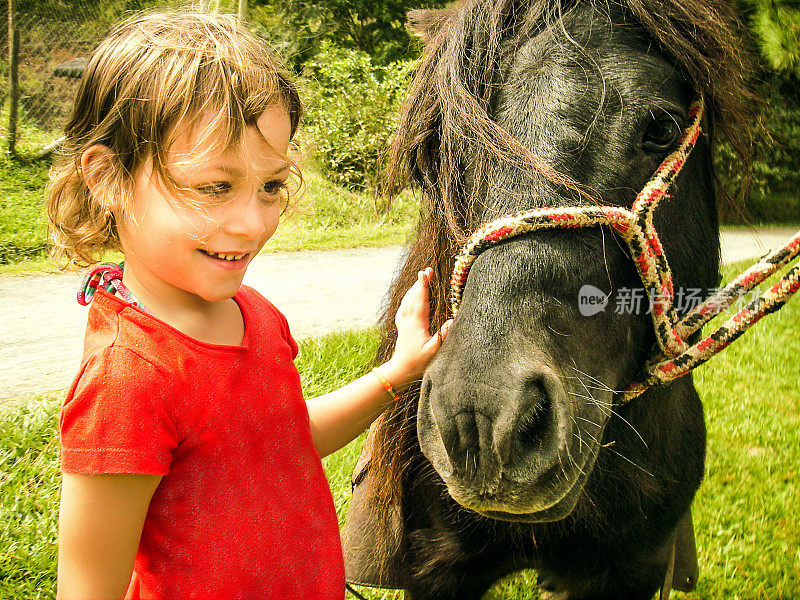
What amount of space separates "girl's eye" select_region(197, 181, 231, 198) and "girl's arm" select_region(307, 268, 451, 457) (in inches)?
23.1

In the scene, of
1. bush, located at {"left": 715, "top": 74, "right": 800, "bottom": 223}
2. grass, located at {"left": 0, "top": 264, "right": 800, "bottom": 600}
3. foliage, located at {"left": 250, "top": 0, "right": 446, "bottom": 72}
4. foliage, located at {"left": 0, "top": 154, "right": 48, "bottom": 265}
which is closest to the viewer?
bush, located at {"left": 715, "top": 74, "right": 800, "bottom": 223}

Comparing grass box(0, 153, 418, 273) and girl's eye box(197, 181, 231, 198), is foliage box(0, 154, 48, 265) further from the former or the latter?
girl's eye box(197, 181, 231, 198)

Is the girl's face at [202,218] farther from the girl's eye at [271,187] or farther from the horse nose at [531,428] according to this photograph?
the horse nose at [531,428]

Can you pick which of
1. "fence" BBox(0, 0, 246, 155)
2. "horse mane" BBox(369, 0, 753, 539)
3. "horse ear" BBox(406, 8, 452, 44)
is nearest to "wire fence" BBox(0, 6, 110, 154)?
"fence" BBox(0, 0, 246, 155)

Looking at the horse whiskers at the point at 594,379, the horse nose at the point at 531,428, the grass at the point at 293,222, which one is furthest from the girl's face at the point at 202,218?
the grass at the point at 293,222

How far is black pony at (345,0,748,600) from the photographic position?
1236 millimetres

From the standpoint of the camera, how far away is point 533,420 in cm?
120

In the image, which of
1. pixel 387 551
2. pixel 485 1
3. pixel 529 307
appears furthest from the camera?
pixel 387 551

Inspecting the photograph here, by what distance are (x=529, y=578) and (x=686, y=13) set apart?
230cm

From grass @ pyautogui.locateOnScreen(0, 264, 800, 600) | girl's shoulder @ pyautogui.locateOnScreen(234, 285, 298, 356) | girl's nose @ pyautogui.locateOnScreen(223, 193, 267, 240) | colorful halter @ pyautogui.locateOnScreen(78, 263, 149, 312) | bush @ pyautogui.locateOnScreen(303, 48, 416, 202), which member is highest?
girl's nose @ pyautogui.locateOnScreen(223, 193, 267, 240)

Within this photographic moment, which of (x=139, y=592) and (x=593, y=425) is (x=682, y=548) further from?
(x=139, y=592)

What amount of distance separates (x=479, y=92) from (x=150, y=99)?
79 cm

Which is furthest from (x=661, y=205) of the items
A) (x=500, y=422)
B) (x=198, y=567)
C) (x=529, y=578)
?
(x=529, y=578)

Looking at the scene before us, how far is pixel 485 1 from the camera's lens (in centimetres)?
168
